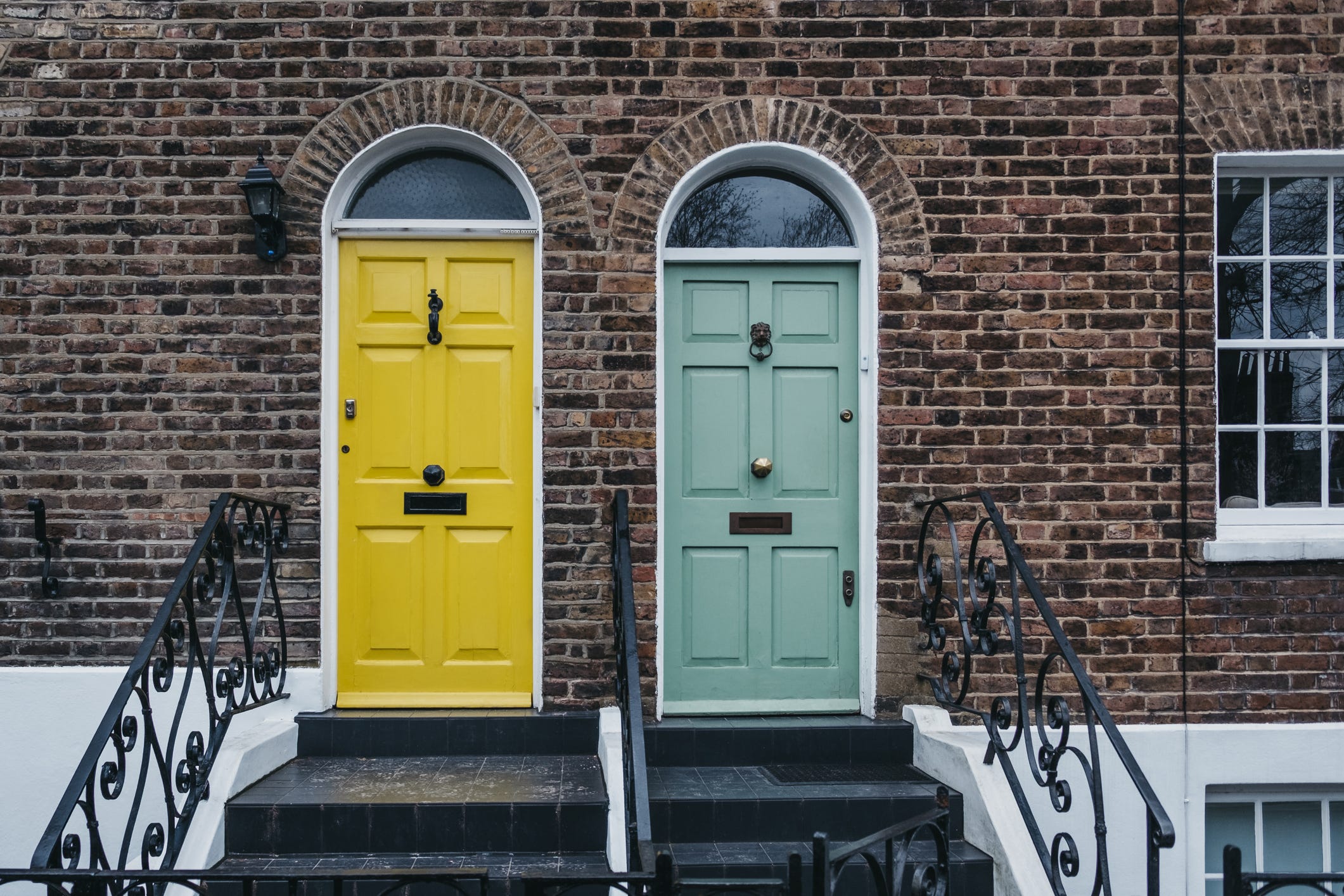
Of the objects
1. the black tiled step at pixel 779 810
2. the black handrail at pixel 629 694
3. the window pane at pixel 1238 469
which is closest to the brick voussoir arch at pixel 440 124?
the black handrail at pixel 629 694

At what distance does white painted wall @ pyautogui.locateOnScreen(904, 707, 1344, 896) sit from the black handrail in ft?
4.56

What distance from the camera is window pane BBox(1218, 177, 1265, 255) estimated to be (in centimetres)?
468

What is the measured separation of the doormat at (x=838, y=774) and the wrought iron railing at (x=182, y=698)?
218 centimetres

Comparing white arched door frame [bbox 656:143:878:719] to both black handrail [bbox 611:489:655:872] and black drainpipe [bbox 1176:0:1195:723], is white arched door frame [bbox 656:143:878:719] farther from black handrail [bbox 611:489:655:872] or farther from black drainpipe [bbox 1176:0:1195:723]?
black drainpipe [bbox 1176:0:1195:723]

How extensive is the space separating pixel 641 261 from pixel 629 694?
6.55ft

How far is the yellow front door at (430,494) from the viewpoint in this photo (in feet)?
14.7

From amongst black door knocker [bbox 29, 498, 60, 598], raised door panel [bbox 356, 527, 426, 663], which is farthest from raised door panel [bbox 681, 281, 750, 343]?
black door knocker [bbox 29, 498, 60, 598]

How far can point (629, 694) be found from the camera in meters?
3.50

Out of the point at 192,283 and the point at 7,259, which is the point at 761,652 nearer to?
the point at 192,283

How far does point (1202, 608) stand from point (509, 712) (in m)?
3.21

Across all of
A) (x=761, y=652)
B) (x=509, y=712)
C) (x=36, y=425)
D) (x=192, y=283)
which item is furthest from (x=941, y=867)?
(x=36, y=425)

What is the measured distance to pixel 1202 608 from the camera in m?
4.44

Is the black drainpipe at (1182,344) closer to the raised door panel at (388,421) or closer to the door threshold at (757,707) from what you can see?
the door threshold at (757,707)

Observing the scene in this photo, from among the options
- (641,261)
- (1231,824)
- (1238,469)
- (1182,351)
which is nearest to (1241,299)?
(1182,351)
